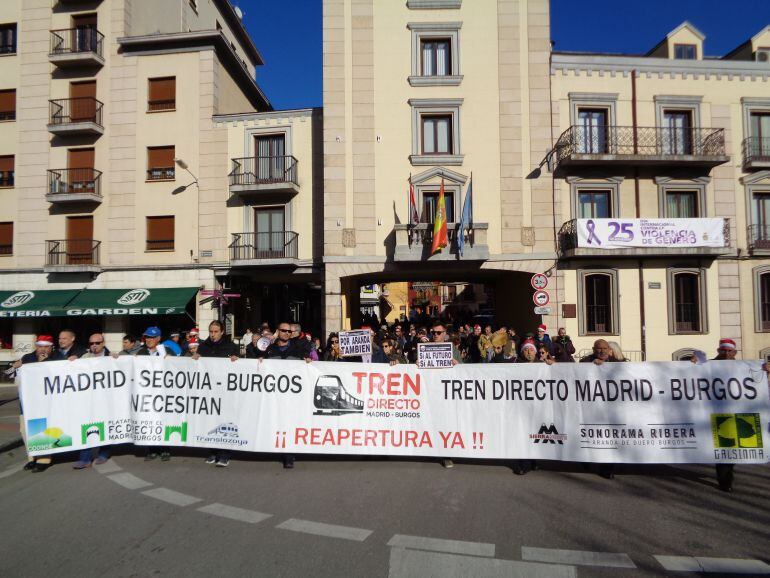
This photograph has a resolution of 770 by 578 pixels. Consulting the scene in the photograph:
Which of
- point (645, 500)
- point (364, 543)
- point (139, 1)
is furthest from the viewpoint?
point (139, 1)

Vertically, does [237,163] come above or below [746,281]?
above

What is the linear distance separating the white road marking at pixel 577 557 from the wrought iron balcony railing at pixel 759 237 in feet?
57.2

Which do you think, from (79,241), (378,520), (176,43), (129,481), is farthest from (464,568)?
(176,43)

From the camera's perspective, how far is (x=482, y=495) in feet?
16.9

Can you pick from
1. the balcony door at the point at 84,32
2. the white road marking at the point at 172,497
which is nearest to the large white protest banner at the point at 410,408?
the white road marking at the point at 172,497

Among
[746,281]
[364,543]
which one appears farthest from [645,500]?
[746,281]

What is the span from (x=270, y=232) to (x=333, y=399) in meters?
12.7

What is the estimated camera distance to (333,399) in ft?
20.3

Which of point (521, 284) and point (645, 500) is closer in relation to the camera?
point (645, 500)

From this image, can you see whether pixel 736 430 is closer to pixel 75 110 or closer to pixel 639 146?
pixel 639 146

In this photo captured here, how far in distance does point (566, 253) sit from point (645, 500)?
39.0 feet

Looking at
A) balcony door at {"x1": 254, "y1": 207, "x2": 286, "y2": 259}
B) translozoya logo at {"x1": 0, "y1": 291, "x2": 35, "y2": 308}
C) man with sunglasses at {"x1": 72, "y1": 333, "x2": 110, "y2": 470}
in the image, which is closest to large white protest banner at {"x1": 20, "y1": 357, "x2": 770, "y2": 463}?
man with sunglasses at {"x1": 72, "y1": 333, "x2": 110, "y2": 470}

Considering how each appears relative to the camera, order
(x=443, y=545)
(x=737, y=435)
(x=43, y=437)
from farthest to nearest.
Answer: (x=43, y=437) < (x=737, y=435) < (x=443, y=545)

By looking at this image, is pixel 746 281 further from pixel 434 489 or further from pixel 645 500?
pixel 434 489
